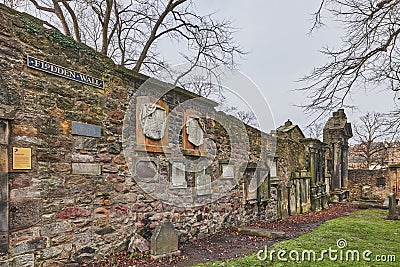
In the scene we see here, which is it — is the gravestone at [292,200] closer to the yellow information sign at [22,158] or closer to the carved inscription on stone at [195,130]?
the carved inscription on stone at [195,130]

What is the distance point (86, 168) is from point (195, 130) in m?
2.98

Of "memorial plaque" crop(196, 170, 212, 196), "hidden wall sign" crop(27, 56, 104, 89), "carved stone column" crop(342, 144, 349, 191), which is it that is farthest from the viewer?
"carved stone column" crop(342, 144, 349, 191)

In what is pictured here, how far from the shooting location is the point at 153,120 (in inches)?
233

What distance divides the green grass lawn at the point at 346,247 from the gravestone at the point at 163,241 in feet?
2.46

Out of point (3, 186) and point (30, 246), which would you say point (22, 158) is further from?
point (30, 246)

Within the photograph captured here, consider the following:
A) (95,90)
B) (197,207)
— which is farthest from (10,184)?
(197,207)

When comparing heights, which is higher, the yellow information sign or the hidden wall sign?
the hidden wall sign

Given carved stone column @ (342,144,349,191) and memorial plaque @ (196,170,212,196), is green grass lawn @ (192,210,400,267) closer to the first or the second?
memorial plaque @ (196,170,212,196)

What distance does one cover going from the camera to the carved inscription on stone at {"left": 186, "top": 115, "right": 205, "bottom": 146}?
7.01 m

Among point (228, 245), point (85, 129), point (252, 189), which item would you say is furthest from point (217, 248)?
point (252, 189)

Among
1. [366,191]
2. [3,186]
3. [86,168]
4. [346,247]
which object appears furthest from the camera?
[366,191]

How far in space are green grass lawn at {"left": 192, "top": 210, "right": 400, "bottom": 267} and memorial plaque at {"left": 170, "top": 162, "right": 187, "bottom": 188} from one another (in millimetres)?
1882

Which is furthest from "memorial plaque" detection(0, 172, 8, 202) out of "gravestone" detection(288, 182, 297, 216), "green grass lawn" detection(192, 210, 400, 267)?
"gravestone" detection(288, 182, 297, 216)

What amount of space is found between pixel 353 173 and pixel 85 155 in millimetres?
18995
